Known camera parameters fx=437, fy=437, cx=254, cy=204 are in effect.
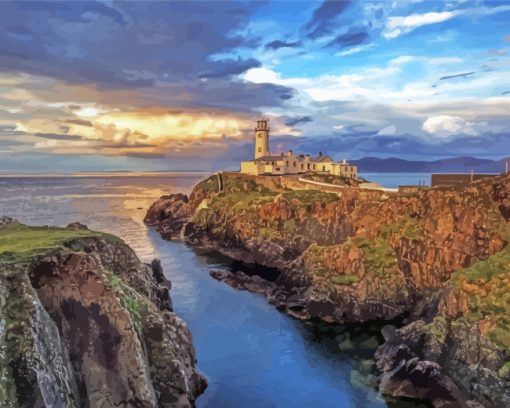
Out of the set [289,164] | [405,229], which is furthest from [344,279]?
[289,164]

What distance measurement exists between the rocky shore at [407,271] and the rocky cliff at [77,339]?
23.9m

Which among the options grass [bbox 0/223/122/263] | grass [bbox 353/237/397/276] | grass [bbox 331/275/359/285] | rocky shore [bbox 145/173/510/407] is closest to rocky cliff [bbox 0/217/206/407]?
grass [bbox 0/223/122/263]

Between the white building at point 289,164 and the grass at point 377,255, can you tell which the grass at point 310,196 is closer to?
the grass at point 377,255

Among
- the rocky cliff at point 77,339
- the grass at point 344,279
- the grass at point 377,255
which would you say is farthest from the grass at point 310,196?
the rocky cliff at point 77,339

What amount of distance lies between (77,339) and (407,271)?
54.5 meters

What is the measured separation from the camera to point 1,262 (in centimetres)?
3497

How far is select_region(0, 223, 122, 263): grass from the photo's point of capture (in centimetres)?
3703

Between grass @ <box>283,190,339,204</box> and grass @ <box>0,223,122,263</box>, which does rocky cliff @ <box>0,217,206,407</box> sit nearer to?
grass @ <box>0,223,122,263</box>

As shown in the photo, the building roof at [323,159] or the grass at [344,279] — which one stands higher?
the building roof at [323,159]

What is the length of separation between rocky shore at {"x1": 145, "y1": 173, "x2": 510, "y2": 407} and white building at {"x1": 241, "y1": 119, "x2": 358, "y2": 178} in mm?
30223

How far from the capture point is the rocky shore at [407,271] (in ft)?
147

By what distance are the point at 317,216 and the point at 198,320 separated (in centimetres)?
4474

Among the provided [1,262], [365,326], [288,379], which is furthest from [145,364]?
[365,326]

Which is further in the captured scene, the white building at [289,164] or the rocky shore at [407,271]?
the white building at [289,164]
